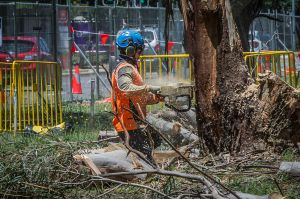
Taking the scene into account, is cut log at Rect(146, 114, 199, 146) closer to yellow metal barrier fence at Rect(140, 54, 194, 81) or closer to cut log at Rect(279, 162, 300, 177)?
cut log at Rect(279, 162, 300, 177)

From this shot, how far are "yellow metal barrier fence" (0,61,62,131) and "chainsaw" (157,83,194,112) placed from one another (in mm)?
5007

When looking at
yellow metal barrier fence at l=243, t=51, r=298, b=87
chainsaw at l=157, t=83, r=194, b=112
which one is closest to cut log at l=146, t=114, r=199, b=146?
chainsaw at l=157, t=83, r=194, b=112

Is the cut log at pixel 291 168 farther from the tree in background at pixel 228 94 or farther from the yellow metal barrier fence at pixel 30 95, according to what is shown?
the yellow metal barrier fence at pixel 30 95

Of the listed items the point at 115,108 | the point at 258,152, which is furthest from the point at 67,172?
the point at 258,152

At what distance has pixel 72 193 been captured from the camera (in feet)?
21.5

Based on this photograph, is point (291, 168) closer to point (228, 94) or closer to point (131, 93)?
point (228, 94)

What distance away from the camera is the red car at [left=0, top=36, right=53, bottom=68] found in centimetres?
1886

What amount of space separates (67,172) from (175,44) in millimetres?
16064

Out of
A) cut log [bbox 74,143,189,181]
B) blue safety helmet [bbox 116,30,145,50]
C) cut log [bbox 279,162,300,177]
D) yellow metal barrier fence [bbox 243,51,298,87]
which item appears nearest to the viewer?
cut log [bbox 279,162,300,177]

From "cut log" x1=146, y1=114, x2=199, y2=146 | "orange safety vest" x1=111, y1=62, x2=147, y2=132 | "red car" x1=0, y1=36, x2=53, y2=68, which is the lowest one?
"cut log" x1=146, y1=114, x2=199, y2=146

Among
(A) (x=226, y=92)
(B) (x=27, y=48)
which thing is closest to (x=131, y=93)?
(A) (x=226, y=92)

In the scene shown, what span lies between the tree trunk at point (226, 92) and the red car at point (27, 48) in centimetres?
1084

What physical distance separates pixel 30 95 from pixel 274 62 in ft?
14.4

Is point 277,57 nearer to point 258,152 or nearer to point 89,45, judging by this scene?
point 258,152
